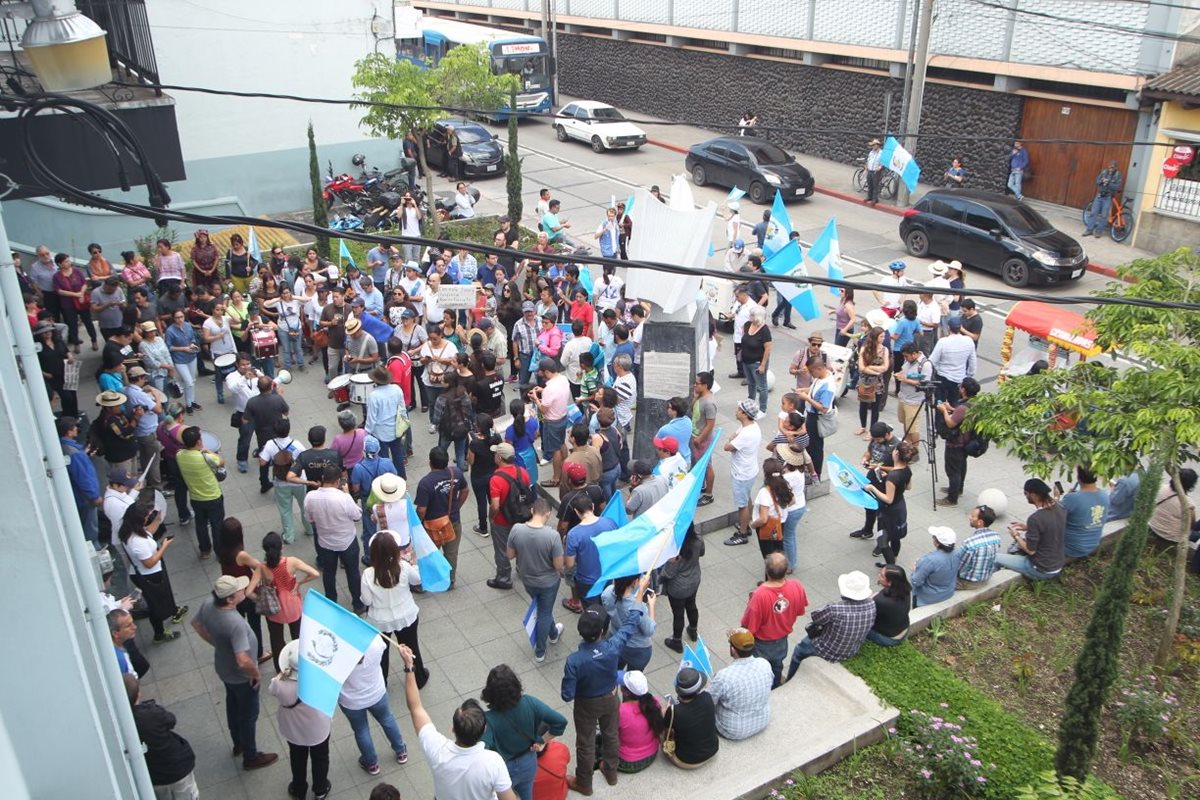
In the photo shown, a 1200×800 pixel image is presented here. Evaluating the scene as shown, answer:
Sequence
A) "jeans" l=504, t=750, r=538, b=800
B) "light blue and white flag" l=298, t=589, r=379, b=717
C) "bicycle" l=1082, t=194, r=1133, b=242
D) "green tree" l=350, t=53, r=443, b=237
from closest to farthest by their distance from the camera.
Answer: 1. "light blue and white flag" l=298, t=589, r=379, b=717
2. "jeans" l=504, t=750, r=538, b=800
3. "green tree" l=350, t=53, r=443, b=237
4. "bicycle" l=1082, t=194, r=1133, b=242

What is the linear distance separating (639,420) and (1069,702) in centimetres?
615

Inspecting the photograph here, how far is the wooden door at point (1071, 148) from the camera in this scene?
22.2 m

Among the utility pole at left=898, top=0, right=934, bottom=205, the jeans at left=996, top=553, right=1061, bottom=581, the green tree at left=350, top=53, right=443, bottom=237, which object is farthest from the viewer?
the utility pole at left=898, top=0, right=934, bottom=205

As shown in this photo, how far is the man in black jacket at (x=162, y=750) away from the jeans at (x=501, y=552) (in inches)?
142

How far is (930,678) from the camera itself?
8.16 meters

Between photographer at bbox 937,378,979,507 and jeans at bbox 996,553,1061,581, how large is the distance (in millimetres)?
1721

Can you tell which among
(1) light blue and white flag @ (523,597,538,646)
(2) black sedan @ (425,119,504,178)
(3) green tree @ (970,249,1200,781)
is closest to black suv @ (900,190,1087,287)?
(3) green tree @ (970,249,1200,781)

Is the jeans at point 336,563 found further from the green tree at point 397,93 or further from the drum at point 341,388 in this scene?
the green tree at point 397,93

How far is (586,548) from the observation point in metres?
8.45

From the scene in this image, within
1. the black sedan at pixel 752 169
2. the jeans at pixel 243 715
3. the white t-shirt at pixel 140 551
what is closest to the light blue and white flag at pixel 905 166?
the black sedan at pixel 752 169

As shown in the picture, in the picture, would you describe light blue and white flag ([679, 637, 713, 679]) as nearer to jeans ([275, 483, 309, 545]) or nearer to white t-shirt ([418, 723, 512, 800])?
white t-shirt ([418, 723, 512, 800])

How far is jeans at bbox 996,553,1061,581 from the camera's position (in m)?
9.50

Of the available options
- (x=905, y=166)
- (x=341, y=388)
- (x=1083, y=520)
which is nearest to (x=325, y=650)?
(x=341, y=388)

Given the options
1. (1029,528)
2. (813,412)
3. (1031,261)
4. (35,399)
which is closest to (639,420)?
(813,412)
